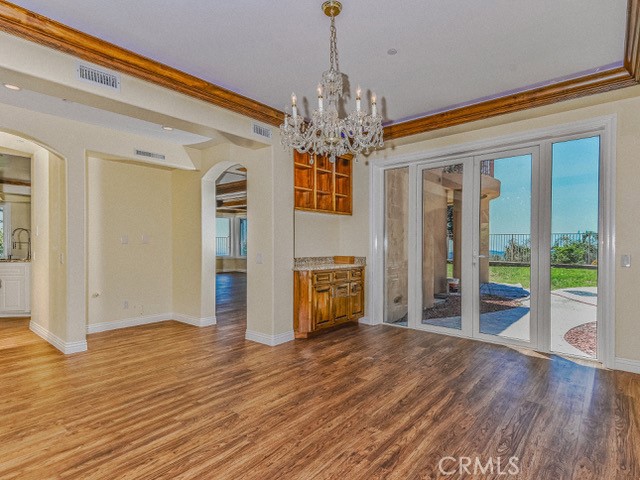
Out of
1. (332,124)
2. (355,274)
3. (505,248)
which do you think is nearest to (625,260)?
(505,248)

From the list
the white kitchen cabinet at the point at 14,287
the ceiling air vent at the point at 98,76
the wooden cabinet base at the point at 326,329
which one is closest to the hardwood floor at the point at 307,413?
the wooden cabinet base at the point at 326,329

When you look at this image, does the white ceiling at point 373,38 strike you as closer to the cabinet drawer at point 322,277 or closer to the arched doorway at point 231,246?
the cabinet drawer at point 322,277

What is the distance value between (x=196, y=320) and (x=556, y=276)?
4.92 m

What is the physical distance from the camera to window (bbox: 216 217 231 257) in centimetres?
1505

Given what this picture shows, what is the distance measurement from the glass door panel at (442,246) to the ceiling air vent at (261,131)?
2290 millimetres

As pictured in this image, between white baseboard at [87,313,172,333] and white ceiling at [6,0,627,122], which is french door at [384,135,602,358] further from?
white baseboard at [87,313,172,333]

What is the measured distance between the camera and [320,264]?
18.3 ft

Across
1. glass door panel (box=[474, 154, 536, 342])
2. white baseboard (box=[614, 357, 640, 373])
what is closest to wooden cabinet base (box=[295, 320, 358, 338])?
glass door panel (box=[474, 154, 536, 342])

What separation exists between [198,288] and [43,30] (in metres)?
3.78

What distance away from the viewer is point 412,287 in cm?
524

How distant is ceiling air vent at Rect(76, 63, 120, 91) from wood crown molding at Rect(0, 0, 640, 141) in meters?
0.06

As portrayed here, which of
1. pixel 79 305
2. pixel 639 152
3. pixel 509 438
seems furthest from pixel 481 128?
pixel 79 305

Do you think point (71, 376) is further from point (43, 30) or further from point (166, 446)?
point (43, 30)

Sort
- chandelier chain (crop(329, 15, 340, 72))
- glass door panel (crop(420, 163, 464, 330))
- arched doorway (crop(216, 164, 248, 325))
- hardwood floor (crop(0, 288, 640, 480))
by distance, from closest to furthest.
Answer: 1. hardwood floor (crop(0, 288, 640, 480))
2. chandelier chain (crop(329, 15, 340, 72))
3. glass door panel (crop(420, 163, 464, 330))
4. arched doorway (crop(216, 164, 248, 325))
